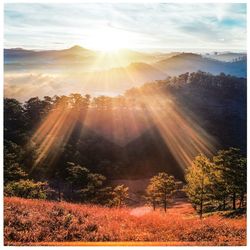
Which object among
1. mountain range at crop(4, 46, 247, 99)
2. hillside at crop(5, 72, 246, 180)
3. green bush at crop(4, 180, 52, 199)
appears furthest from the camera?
hillside at crop(5, 72, 246, 180)

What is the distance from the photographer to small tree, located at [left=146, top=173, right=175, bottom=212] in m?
10.4

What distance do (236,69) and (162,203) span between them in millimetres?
3332

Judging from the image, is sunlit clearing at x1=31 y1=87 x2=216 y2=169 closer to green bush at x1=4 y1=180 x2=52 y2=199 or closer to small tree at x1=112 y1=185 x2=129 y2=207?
green bush at x1=4 y1=180 x2=52 y2=199

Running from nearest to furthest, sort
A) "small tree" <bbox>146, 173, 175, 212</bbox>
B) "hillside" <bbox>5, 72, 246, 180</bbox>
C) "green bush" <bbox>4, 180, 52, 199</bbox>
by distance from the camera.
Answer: "green bush" <bbox>4, 180, 52, 199</bbox> → "small tree" <bbox>146, 173, 175, 212</bbox> → "hillside" <bbox>5, 72, 246, 180</bbox>

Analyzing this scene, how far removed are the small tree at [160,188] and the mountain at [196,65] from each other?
2.40m

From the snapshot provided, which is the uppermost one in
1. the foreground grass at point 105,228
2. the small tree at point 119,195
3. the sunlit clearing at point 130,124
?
the sunlit clearing at point 130,124

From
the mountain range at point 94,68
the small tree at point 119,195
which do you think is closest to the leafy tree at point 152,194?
the small tree at point 119,195

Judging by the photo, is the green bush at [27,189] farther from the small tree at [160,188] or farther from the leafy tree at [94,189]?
the small tree at [160,188]

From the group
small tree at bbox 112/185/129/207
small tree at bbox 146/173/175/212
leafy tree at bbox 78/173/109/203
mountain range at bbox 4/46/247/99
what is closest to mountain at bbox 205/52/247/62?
mountain range at bbox 4/46/247/99

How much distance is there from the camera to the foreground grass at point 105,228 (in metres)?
8.77

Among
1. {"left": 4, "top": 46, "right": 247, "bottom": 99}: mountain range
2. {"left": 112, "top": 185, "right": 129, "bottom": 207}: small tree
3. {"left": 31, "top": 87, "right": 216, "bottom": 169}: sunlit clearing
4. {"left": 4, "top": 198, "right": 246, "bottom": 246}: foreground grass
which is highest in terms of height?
{"left": 4, "top": 46, "right": 247, "bottom": 99}: mountain range

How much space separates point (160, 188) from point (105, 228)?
81.9 inches

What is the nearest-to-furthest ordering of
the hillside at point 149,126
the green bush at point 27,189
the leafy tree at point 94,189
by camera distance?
the green bush at point 27,189, the hillside at point 149,126, the leafy tree at point 94,189

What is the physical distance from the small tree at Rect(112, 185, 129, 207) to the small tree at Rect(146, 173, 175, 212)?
1.72 ft
